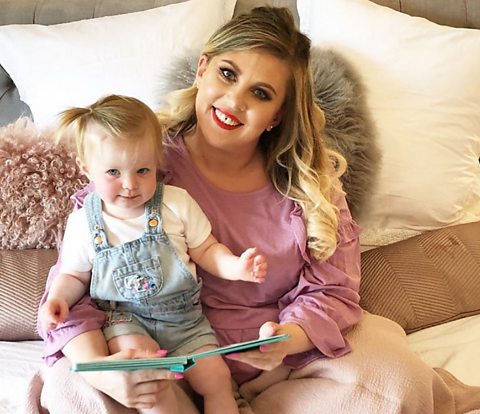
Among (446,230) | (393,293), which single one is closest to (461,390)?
(393,293)

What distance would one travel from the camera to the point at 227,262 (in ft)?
3.76

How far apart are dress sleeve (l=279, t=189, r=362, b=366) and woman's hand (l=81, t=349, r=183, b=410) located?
29 centimetres

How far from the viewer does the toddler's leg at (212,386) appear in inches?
45.3

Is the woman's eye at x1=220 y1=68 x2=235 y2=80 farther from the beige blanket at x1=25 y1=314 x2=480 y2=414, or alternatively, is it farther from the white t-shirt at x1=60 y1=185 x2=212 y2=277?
the beige blanket at x1=25 y1=314 x2=480 y2=414

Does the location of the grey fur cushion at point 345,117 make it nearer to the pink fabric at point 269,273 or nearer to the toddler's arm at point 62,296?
the pink fabric at point 269,273

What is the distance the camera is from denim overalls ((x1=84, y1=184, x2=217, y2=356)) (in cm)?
111

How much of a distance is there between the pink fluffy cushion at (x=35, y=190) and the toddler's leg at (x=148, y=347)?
1.42 feet

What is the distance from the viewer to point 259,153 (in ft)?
4.51

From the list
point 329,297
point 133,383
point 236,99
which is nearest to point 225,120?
point 236,99

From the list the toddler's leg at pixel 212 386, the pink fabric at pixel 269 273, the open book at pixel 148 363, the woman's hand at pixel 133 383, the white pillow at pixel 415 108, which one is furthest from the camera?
the white pillow at pixel 415 108

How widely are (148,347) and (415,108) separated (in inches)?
34.9

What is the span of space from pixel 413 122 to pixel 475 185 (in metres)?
0.24

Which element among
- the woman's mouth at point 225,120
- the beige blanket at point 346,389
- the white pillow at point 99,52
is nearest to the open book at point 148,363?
the beige blanket at point 346,389

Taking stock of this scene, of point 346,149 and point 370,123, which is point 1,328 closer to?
point 346,149
